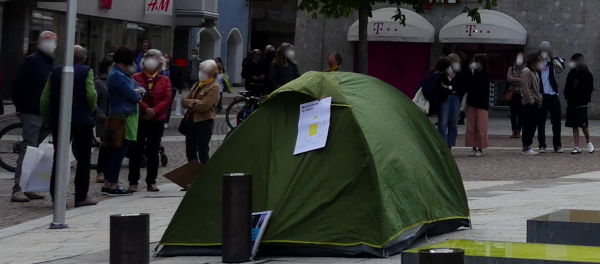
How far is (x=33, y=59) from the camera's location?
14562 mm

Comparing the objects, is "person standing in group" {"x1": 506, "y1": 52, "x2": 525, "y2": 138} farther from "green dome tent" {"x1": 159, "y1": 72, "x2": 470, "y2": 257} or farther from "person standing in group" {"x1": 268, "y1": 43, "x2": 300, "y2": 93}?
"green dome tent" {"x1": 159, "y1": 72, "x2": 470, "y2": 257}

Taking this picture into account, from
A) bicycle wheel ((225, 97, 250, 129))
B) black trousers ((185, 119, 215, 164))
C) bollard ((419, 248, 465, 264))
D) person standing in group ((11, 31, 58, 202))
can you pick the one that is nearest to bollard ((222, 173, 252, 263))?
bollard ((419, 248, 465, 264))

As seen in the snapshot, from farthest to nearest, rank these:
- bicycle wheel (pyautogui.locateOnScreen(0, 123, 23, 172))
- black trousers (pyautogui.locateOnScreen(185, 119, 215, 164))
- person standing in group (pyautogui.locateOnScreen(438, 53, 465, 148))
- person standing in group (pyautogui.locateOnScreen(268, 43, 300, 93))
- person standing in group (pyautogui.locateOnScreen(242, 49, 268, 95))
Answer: person standing in group (pyautogui.locateOnScreen(242, 49, 268, 95)) < person standing in group (pyautogui.locateOnScreen(268, 43, 300, 93)) < person standing in group (pyautogui.locateOnScreen(438, 53, 465, 148)) < bicycle wheel (pyautogui.locateOnScreen(0, 123, 23, 172)) < black trousers (pyautogui.locateOnScreen(185, 119, 215, 164))

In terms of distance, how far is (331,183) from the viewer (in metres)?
10.1

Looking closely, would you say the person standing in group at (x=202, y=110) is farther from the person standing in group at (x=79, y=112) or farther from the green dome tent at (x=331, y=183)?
the green dome tent at (x=331, y=183)

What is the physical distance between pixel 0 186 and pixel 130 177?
162 centimetres

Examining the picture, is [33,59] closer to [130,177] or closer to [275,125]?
[130,177]

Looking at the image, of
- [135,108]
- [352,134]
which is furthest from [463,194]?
[135,108]

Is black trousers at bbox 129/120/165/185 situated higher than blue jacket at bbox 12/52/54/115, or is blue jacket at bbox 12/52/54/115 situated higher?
blue jacket at bbox 12/52/54/115

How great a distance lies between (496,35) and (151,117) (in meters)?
18.4

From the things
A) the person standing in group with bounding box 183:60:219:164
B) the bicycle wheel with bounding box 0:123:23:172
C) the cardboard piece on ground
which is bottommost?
the bicycle wheel with bounding box 0:123:23:172

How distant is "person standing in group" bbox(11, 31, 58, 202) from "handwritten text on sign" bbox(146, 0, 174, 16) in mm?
26644

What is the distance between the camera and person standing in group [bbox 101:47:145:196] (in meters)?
14.6

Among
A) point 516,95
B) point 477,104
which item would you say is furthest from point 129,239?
point 516,95
